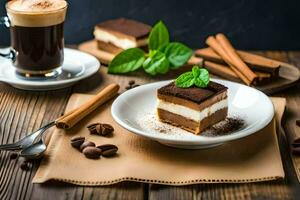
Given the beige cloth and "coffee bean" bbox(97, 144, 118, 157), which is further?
"coffee bean" bbox(97, 144, 118, 157)

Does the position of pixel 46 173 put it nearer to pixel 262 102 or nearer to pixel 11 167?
pixel 11 167

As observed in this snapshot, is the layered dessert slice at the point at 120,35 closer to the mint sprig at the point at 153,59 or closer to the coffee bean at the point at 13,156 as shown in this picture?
the mint sprig at the point at 153,59

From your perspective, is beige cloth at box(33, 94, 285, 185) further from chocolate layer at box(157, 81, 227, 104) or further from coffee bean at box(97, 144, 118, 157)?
chocolate layer at box(157, 81, 227, 104)

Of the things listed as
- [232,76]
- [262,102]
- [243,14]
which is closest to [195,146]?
[262,102]

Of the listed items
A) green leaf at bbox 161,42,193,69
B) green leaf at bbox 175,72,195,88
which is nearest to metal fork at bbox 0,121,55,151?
green leaf at bbox 175,72,195,88

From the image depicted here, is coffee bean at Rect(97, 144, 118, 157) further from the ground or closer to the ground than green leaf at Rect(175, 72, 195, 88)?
closer to the ground

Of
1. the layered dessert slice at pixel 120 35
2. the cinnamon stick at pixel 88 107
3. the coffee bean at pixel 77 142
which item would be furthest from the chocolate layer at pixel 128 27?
the coffee bean at pixel 77 142

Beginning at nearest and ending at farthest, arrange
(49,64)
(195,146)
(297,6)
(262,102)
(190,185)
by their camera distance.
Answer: (190,185) < (195,146) < (262,102) < (49,64) < (297,6)
